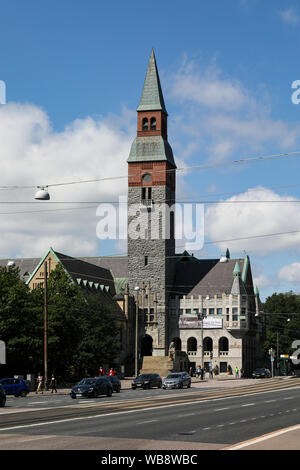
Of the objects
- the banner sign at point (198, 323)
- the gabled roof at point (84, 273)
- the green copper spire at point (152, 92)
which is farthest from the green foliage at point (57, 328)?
the green copper spire at point (152, 92)

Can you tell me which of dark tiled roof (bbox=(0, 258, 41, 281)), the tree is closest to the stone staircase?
dark tiled roof (bbox=(0, 258, 41, 281))

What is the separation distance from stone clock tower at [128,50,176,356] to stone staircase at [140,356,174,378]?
184 inches

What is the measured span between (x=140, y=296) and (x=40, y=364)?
1745 inches

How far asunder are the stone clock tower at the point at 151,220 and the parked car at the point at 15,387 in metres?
57.3

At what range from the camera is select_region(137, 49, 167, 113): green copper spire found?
363 feet

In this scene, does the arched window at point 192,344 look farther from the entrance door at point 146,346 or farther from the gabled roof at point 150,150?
the gabled roof at point 150,150

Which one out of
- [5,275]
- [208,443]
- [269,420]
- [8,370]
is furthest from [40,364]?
[208,443]

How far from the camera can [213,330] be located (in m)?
110

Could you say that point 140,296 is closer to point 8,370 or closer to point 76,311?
point 76,311

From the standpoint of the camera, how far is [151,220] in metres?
109

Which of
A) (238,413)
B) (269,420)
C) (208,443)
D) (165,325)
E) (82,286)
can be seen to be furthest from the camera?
(165,325)

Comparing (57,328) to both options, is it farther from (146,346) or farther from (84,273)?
(146,346)

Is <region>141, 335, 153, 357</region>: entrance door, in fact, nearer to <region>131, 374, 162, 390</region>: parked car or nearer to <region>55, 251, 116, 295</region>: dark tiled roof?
<region>55, 251, 116, 295</region>: dark tiled roof

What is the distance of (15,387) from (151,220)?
59.7m
